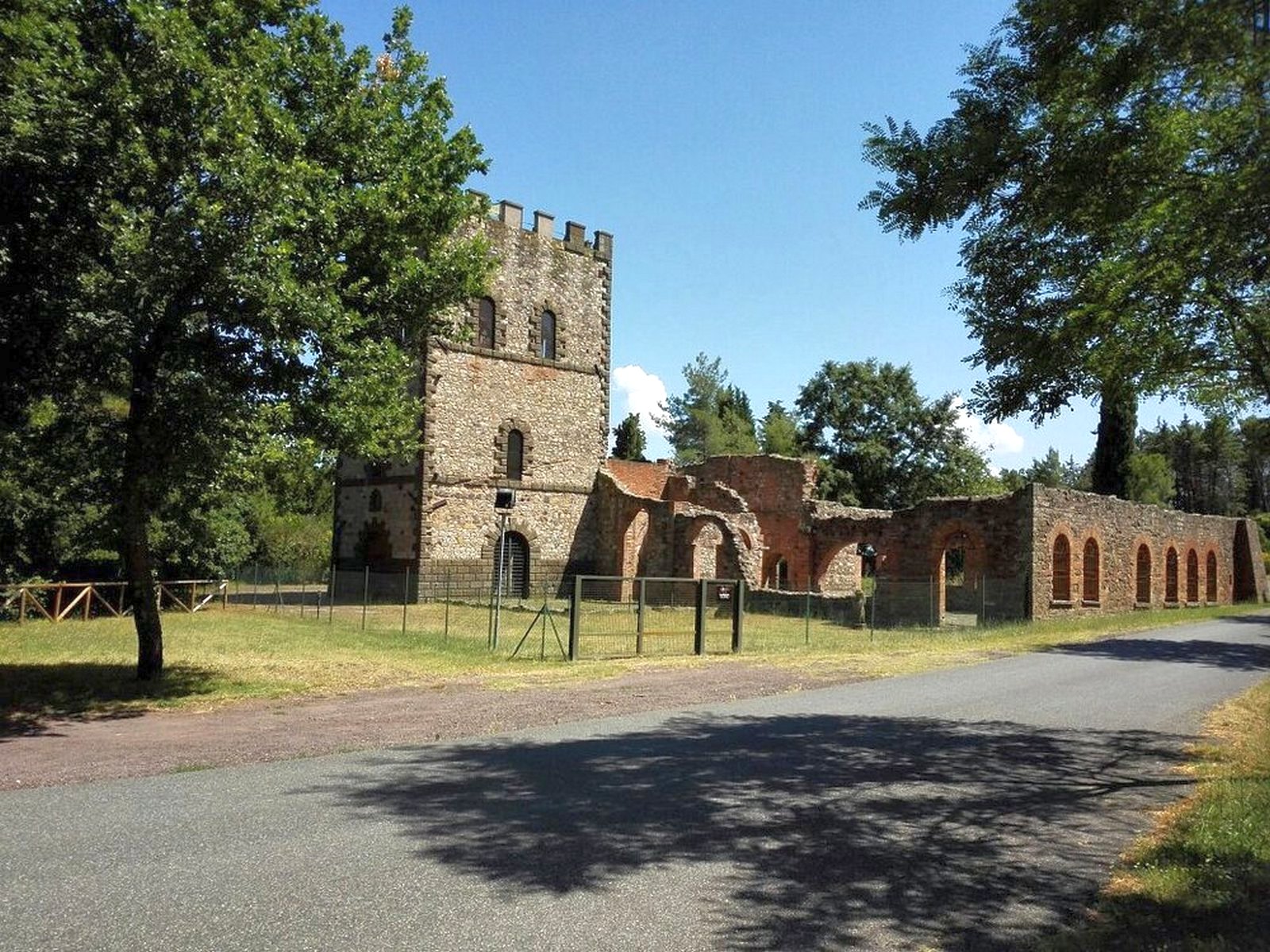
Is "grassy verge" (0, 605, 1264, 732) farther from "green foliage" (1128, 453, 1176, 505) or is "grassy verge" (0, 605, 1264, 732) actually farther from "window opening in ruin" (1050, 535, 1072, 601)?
"green foliage" (1128, 453, 1176, 505)

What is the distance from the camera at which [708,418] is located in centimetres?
7600

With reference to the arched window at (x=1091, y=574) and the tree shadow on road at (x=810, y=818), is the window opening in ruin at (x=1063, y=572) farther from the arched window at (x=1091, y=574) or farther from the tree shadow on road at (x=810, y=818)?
the tree shadow on road at (x=810, y=818)

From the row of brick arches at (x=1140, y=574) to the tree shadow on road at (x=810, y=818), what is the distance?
2275cm

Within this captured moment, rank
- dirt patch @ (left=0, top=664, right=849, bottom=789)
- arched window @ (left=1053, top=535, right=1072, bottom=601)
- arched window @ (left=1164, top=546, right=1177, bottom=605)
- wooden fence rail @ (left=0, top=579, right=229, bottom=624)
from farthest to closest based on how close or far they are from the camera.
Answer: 1. arched window @ (left=1164, top=546, right=1177, bottom=605)
2. arched window @ (left=1053, top=535, right=1072, bottom=601)
3. wooden fence rail @ (left=0, top=579, right=229, bottom=624)
4. dirt patch @ (left=0, top=664, right=849, bottom=789)

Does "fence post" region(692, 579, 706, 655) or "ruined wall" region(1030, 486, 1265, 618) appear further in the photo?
"ruined wall" region(1030, 486, 1265, 618)

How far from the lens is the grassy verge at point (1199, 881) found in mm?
4543

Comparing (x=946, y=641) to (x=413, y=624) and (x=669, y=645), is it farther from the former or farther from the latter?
(x=413, y=624)

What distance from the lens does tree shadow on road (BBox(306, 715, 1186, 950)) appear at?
5117 mm

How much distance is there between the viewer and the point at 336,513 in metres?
35.1

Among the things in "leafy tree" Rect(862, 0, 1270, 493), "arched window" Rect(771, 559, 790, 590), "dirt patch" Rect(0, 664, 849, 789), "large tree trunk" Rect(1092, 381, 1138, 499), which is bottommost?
"dirt patch" Rect(0, 664, 849, 789)

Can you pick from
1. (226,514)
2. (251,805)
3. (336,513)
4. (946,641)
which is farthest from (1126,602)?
(251,805)

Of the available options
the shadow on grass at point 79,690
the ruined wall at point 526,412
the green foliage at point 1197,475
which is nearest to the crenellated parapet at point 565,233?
the ruined wall at point 526,412

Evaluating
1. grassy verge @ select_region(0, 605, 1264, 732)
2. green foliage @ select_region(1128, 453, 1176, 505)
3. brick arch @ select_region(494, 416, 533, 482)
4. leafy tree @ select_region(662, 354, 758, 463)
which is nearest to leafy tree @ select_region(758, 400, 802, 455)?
leafy tree @ select_region(662, 354, 758, 463)

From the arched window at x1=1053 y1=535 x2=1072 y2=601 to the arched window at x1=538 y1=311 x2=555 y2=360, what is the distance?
1933cm
